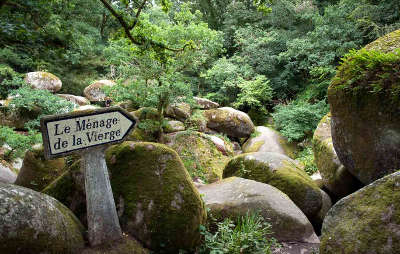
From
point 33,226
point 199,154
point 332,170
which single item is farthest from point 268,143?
point 33,226

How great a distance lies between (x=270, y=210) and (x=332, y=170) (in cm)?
195

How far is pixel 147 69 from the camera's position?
27.1 ft

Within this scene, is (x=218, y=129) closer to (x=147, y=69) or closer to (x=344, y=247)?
(x=147, y=69)

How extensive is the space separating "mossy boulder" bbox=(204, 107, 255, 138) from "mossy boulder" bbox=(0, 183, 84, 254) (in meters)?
10.3

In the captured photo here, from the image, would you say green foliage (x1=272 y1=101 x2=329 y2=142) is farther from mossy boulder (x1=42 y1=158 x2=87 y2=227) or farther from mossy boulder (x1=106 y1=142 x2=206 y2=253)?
mossy boulder (x1=42 y1=158 x2=87 y2=227)

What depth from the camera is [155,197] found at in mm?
3051

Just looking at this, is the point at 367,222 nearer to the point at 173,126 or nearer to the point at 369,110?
the point at 369,110

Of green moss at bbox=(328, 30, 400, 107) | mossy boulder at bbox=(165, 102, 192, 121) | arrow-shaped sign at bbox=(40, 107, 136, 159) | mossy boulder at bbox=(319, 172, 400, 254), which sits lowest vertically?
mossy boulder at bbox=(165, 102, 192, 121)

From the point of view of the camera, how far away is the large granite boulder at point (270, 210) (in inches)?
165

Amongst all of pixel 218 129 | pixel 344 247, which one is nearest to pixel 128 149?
pixel 344 247

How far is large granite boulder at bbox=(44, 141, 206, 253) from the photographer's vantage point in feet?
9.73

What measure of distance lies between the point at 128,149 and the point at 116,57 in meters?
5.61

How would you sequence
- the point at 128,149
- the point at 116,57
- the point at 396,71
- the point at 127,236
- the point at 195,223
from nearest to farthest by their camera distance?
1. the point at 127,236
2. the point at 195,223
3. the point at 128,149
4. the point at 396,71
5. the point at 116,57

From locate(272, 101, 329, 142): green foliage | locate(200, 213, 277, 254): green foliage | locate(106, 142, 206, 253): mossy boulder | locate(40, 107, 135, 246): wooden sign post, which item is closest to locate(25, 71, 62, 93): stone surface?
locate(272, 101, 329, 142): green foliage
